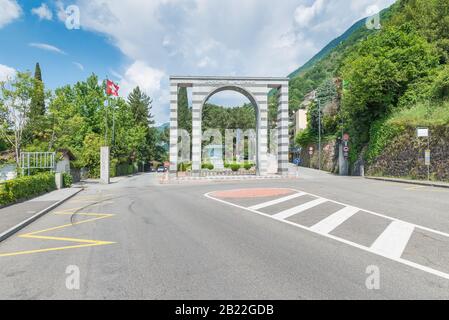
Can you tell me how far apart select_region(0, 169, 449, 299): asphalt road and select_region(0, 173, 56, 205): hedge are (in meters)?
5.24

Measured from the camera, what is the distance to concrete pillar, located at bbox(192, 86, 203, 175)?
35.1 meters

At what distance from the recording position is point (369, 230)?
25.1ft

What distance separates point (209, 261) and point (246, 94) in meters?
33.7

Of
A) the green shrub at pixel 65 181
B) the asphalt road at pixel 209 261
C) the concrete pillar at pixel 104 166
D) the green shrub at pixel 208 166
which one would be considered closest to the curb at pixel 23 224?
the asphalt road at pixel 209 261

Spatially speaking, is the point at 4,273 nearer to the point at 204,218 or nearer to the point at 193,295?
the point at 193,295

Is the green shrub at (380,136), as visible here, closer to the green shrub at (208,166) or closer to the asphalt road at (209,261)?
the asphalt road at (209,261)

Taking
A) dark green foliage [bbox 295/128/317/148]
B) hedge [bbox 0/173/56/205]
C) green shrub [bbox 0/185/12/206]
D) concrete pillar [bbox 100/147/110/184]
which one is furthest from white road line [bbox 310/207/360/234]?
dark green foliage [bbox 295/128/317/148]

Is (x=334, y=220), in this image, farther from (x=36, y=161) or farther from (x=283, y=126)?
(x=283, y=126)

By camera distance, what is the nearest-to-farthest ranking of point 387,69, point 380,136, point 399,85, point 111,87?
point 387,69, point 399,85, point 380,136, point 111,87

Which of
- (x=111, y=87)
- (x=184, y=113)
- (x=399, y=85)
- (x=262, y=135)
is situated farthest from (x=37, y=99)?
(x=184, y=113)

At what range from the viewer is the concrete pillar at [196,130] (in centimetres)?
3509

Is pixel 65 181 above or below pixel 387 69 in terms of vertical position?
below

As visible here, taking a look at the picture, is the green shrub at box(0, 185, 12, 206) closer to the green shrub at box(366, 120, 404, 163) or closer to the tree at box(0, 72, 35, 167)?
the tree at box(0, 72, 35, 167)
